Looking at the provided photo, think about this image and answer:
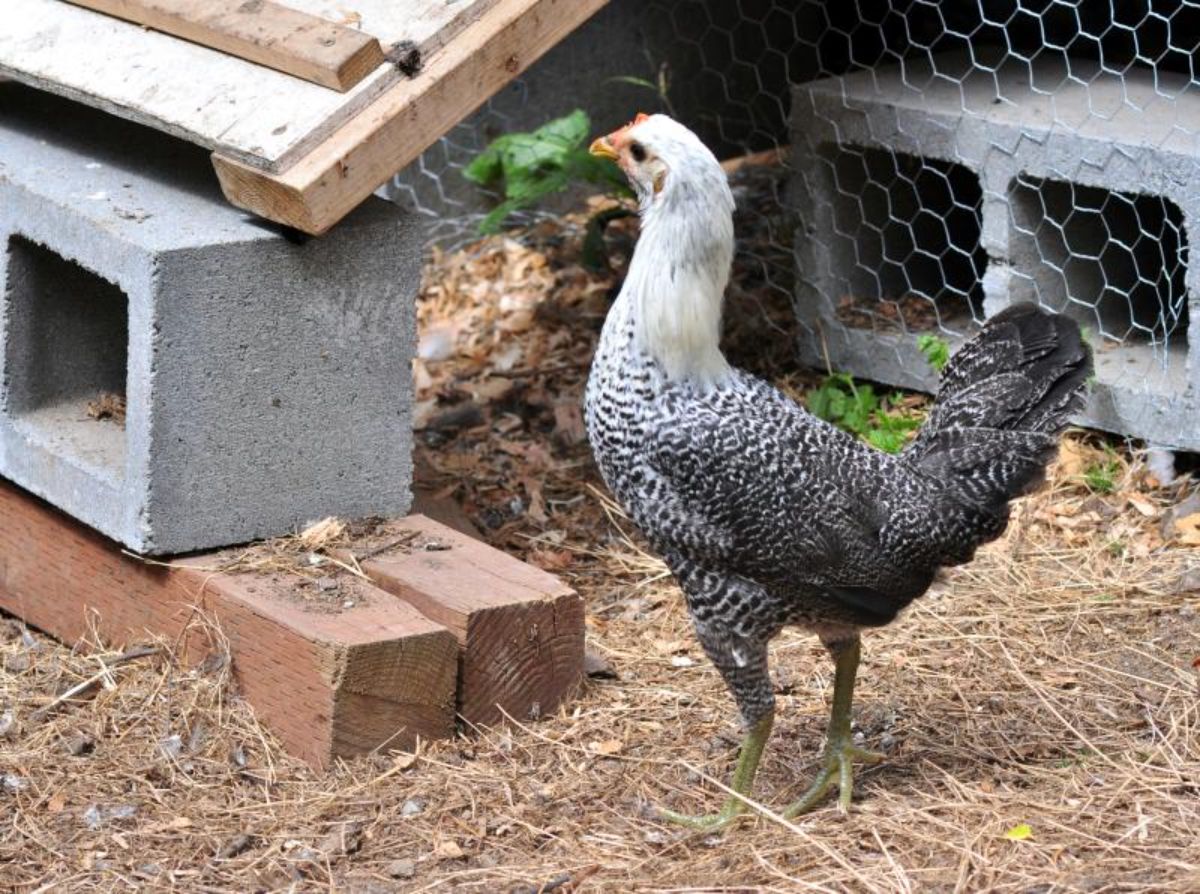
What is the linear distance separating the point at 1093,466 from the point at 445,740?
216cm

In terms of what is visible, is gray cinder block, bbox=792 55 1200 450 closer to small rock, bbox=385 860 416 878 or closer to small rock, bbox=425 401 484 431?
small rock, bbox=425 401 484 431

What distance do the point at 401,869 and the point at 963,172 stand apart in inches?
139

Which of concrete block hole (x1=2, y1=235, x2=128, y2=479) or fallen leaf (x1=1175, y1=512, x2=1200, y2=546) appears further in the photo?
fallen leaf (x1=1175, y1=512, x2=1200, y2=546)

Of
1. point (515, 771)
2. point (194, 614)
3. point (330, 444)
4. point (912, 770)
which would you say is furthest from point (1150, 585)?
point (194, 614)

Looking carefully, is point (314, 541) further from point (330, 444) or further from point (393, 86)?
point (393, 86)

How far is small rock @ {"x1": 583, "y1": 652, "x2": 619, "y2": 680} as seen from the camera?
13.7 ft

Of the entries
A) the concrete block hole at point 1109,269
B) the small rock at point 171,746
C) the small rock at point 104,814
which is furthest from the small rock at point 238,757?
the concrete block hole at point 1109,269

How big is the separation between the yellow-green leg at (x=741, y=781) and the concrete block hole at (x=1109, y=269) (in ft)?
6.34

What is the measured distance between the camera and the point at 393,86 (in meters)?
3.85

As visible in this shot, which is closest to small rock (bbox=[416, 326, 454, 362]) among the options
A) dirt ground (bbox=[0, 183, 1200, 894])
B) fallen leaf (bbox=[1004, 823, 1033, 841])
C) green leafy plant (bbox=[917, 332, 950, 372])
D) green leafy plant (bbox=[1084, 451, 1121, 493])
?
dirt ground (bbox=[0, 183, 1200, 894])

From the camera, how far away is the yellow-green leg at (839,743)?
3.55 metres

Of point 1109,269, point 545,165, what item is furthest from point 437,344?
point 1109,269

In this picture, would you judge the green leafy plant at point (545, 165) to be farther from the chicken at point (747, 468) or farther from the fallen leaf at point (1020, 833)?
the fallen leaf at point (1020, 833)

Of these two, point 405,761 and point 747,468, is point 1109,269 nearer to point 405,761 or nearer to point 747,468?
point 747,468
